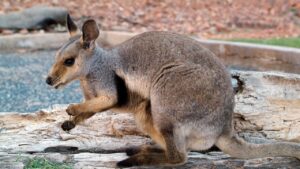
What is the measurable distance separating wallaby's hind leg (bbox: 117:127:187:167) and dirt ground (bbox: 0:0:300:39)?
7954 mm

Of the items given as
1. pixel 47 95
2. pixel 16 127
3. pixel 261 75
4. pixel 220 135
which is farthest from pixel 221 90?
pixel 47 95

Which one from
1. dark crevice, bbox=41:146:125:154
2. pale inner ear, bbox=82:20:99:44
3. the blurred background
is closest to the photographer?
pale inner ear, bbox=82:20:99:44

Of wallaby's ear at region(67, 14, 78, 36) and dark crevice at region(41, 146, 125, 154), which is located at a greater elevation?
wallaby's ear at region(67, 14, 78, 36)

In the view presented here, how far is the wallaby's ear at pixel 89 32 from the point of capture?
376cm

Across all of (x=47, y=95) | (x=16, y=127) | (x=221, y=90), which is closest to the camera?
(x=221, y=90)

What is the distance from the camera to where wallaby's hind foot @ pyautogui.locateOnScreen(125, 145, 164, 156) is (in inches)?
155

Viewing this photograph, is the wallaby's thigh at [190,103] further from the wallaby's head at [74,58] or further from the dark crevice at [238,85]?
the dark crevice at [238,85]

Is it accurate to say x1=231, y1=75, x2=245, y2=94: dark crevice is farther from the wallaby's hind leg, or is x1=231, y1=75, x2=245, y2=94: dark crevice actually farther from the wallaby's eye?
the wallaby's eye

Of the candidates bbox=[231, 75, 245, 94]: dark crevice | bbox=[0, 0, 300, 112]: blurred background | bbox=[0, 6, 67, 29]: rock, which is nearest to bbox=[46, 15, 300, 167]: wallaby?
bbox=[231, 75, 245, 94]: dark crevice

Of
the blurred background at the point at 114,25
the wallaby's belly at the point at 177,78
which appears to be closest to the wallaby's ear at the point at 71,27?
the wallaby's belly at the point at 177,78

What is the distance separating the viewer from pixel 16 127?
14.7 feet

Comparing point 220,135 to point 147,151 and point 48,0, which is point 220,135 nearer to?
point 147,151

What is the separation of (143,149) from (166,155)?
33 cm

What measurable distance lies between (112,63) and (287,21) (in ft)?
32.9
